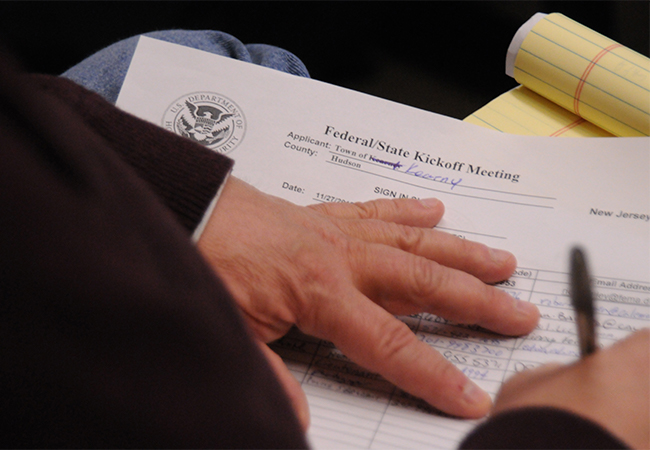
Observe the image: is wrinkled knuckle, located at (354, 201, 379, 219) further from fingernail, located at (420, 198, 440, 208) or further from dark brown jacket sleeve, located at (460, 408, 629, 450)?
dark brown jacket sleeve, located at (460, 408, 629, 450)

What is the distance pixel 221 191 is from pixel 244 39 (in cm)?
105

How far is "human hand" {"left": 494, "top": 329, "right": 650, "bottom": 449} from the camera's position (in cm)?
34

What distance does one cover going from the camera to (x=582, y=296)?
0.32m

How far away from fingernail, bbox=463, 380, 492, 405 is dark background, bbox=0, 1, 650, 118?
88 cm

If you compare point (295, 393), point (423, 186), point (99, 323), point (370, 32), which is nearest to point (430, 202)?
point (423, 186)

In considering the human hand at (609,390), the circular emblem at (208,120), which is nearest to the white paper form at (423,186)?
the circular emblem at (208,120)

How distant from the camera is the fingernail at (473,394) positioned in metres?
0.45

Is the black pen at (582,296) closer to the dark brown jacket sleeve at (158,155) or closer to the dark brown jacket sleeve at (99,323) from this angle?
the dark brown jacket sleeve at (99,323)

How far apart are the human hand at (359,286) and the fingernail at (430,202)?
5cm

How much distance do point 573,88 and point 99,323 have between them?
577 mm

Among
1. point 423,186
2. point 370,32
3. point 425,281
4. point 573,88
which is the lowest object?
point 425,281

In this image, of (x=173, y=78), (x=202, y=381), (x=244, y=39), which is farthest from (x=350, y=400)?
(x=244, y=39)
